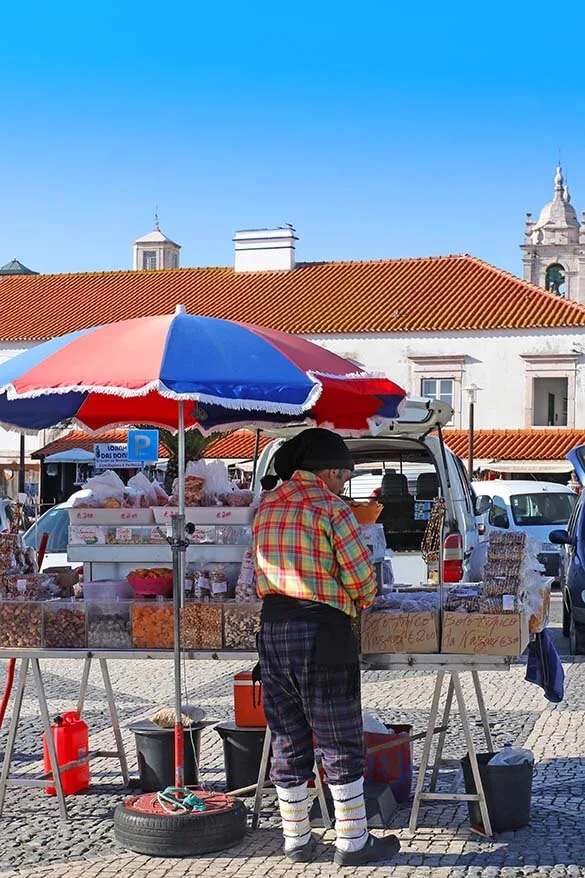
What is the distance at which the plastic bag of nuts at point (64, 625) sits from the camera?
293 inches

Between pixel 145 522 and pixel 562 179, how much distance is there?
106 m

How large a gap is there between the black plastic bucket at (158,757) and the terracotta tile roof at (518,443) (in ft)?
119

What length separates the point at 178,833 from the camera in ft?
21.7

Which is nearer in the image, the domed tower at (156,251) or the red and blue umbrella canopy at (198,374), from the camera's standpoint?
the red and blue umbrella canopy at (198,374)

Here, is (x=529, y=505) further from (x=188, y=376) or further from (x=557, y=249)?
(x=557, y=249)

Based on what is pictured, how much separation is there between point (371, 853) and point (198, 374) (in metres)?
2.44

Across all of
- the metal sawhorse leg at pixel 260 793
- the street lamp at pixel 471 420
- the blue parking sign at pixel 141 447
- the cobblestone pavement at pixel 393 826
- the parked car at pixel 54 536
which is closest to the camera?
the cobblestone pavement at pixel 393 826

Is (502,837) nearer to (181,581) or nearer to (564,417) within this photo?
(181,581)

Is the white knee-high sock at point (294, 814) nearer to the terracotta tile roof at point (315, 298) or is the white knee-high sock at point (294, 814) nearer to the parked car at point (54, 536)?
the parked car at point (54, 536)

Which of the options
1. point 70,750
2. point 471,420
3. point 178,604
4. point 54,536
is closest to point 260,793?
point 178,604

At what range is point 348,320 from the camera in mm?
47344

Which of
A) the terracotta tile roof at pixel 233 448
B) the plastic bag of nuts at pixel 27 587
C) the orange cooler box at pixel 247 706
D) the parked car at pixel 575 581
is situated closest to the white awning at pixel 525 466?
the terracotta tile roof at pixel 233 448

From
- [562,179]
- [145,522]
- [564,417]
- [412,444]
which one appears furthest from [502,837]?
[562,179]

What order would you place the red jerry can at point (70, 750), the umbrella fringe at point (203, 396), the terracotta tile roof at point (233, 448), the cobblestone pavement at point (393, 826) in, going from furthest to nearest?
the terracotta tile roof at point (233, 448), the red jerry can at point (70, 750), the umbrella fringe at point (203, 396), the cobblestone pavement at point (393, 826)
